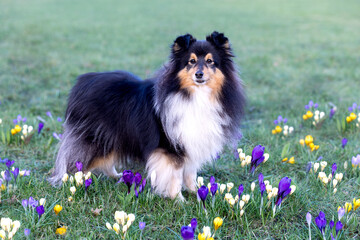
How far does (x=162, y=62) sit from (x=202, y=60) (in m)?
3.73

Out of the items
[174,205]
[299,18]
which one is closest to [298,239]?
[174,205]

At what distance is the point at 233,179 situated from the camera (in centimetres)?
388

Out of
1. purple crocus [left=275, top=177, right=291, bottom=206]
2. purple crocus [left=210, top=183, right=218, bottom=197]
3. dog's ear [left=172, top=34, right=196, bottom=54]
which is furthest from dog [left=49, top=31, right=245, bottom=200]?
purple crocus [left=275, top=177, right=291, bottom=206]

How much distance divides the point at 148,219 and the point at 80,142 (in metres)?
1.02

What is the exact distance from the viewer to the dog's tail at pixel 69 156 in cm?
354

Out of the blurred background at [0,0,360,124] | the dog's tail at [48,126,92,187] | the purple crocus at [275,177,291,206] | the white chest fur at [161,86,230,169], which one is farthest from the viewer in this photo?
the blurred background at [0,0,360,124]

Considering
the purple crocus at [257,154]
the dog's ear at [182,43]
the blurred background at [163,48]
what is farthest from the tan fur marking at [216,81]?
the blurred background at [163,48]

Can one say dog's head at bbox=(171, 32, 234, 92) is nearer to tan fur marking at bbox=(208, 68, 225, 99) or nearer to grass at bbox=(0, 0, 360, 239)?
tan fur marking at bbox=(208, 68, 225, 99)

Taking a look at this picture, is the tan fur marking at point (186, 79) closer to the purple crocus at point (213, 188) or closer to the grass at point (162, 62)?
the purple crocus at point (213, 188)

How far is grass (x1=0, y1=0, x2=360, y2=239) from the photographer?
9.92ft

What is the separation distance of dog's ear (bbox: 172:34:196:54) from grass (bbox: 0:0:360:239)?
131 cm

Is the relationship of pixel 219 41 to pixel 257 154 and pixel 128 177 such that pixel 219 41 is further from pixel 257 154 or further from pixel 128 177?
pixel 128 177

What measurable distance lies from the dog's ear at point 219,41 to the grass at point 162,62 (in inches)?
50.7

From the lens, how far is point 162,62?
22.7 ft
